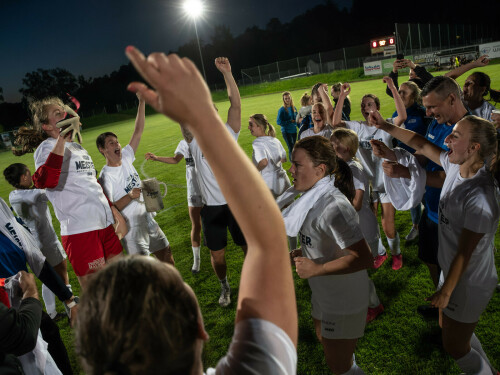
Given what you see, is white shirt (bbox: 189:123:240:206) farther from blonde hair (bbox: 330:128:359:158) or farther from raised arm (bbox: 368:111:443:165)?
raised arm (bbox: 368:111:443:165)

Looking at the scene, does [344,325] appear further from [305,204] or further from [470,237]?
[470,237]

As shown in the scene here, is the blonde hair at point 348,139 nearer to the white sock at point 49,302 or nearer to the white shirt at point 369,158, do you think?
the white shirt at point 369,158

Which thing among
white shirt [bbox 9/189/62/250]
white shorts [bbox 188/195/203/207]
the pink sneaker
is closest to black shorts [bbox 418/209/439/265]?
the pink sneaker

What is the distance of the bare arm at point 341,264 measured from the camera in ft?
7.30

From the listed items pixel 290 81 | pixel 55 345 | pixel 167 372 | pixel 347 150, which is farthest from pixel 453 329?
pixel 290 81

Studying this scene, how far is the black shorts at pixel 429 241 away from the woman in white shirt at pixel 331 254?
144 cm

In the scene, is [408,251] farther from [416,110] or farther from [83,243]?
[83,243]

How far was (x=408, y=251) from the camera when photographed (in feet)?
16.3

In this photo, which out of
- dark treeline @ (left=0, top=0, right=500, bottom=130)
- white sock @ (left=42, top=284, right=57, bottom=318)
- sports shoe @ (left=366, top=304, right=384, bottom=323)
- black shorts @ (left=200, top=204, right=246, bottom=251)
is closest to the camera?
sports shoe @ (left=366, top=304, right=384, bottom=323)

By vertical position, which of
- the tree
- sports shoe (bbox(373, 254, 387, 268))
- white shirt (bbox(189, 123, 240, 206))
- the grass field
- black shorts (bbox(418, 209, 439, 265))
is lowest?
the grass field

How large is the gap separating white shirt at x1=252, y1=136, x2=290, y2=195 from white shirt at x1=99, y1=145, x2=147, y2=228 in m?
1.89

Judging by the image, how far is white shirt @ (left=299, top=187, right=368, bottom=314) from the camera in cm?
229

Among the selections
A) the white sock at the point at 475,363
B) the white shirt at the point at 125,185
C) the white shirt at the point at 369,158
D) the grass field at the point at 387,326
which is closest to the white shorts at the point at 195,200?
the grass field at the point at 387,326

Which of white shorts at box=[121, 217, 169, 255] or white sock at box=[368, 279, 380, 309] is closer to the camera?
white sock at box=[368, 279, 380, 309]
